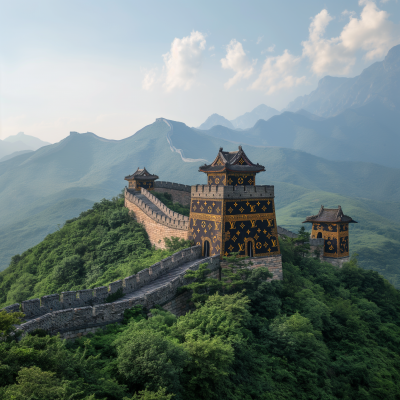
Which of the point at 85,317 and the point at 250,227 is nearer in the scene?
the point at 85,317

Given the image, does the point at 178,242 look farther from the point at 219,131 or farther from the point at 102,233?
the point at 219,131

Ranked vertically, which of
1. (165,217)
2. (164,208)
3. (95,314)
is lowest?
(95,314)

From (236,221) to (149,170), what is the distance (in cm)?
11420

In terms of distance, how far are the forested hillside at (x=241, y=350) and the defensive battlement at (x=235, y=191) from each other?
381 centimetres

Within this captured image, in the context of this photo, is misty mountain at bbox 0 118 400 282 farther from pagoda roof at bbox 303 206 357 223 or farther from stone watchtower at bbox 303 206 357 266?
stone watchtower at bbox 303 206 357 266

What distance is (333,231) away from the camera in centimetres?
2697

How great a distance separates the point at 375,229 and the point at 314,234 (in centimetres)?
5521

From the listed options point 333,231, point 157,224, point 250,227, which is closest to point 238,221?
point 250,227

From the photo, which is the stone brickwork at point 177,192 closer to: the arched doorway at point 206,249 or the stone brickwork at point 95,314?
the arched doorway at point 206,249

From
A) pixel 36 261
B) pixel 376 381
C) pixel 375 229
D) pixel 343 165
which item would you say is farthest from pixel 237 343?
pixel 343 165

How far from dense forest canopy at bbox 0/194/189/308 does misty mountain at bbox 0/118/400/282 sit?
187 feet

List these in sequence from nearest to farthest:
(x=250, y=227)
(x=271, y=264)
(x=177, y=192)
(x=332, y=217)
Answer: (x=250, y=227), (x=271, y=264), (x=332, y=217), (x=177, y=192)

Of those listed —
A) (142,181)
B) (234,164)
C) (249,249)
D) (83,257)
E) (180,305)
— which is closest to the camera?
(180,305)

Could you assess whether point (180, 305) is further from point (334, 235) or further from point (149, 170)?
point (149, 170)
